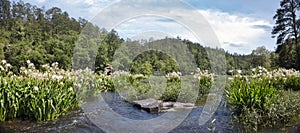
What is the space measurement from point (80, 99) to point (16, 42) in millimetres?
21245

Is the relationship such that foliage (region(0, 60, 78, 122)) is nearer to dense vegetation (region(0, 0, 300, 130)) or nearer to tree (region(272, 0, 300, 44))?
dense vegetation (region(0, 0, 300, 130))

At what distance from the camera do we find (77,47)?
1738 cm

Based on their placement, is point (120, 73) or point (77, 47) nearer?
point (120, 73)

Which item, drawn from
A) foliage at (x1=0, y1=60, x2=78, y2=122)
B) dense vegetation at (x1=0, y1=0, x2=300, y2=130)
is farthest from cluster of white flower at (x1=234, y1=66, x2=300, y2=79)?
foliage at (x1=0, y1=60, x2=78, y2=122)

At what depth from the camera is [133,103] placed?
26.9 feet

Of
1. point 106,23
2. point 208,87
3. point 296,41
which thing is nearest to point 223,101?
point 208,87

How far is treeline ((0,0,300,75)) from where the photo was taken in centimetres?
1255

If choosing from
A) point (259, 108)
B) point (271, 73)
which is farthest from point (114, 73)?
point (259, 108)

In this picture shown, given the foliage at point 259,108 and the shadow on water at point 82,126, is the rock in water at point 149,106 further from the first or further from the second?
the foliage at point 259,108

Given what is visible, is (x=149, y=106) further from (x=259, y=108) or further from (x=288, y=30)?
(x=288, y=30)

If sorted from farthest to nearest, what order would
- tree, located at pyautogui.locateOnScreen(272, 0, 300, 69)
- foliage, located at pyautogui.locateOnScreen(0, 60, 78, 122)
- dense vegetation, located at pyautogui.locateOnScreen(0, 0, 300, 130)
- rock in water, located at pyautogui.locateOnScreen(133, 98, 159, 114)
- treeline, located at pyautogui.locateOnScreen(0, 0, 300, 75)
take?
tree, located at pyautogui.locateOnScreen(272, 0, 300, 69), treeline, located at pyautogui.locateOnScreen(0, 0, 300, 75), rock in water, located at pyautogui.locateOnScreen(133, 98, 159, 114), dense vegetation, located at pyautogui.locateOnScreen(0, 0, 300, 130), foliage, located at pyautogui.locateOnScreen(0, 60, 78, 122)

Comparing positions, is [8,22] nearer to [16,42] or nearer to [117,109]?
[16,42]

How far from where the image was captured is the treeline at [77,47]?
12.6m

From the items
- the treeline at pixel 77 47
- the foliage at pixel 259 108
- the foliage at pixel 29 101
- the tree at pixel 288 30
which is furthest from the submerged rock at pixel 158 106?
the tree at pixel 288 30
